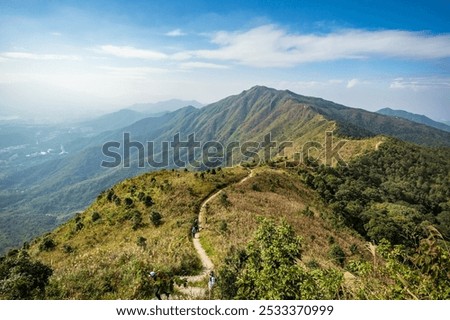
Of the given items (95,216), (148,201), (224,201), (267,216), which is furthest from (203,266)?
(95,216)

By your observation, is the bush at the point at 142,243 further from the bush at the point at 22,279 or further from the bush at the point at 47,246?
the bush at the point at 22,279

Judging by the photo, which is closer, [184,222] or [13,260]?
[13,260]

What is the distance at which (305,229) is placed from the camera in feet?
131

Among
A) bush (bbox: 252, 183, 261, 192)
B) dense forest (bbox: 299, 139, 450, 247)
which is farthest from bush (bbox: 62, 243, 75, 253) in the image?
dense forest (bbox: 299, 139, 450, 247)

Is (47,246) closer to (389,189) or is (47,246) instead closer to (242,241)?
(242,241)

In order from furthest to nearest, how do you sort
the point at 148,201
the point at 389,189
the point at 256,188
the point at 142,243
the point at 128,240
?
the point at 389,189, the point at 256,188, the point at 148,201, the point at 128,240, the point at 142,243

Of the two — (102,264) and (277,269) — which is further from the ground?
(277,269)

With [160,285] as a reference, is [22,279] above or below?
below

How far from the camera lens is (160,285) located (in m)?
10.6

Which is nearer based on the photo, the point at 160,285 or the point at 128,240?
the point at 160,285
